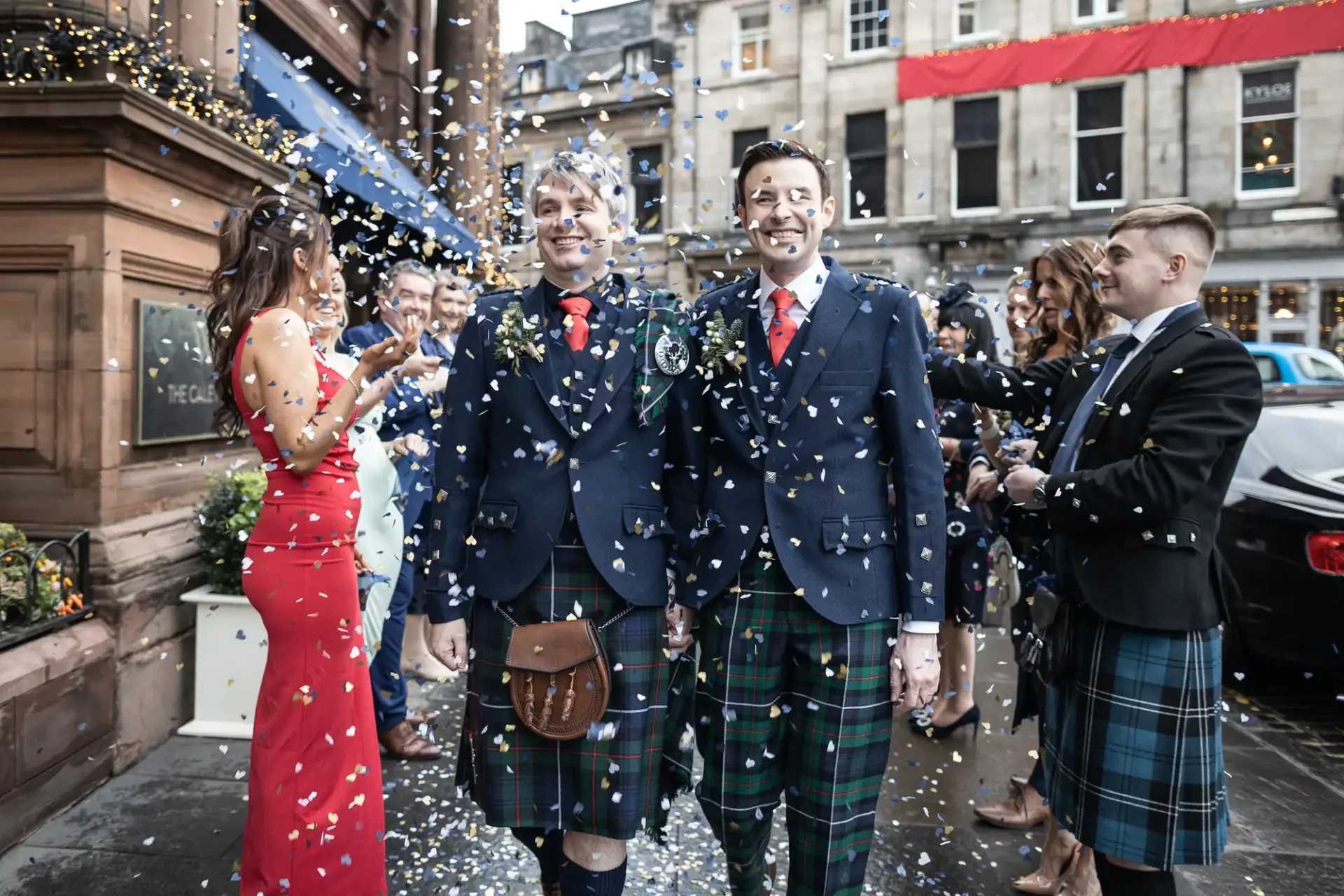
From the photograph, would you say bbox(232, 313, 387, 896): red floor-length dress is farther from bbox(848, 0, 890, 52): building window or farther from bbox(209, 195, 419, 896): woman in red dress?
bbox(848, 0, 890, 52): building window

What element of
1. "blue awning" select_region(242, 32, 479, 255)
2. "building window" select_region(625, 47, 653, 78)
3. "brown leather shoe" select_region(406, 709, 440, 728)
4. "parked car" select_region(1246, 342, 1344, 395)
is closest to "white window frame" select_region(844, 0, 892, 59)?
"building window" select_region(625, 47, 653, 78)

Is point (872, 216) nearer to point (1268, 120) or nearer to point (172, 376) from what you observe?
point (1268, 120)

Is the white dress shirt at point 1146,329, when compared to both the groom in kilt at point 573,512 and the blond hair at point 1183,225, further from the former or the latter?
the groom in kilt at point 573,512

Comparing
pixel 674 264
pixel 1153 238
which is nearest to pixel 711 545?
pixel 1153 238

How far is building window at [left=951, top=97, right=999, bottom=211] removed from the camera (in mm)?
20594

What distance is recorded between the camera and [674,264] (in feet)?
81.3

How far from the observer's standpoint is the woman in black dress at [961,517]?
4.47 metres

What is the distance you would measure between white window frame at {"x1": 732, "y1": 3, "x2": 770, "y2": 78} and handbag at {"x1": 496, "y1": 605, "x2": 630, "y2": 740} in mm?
22630

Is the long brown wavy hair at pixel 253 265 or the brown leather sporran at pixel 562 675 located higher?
the long brown wavy hair at pixel 253 265

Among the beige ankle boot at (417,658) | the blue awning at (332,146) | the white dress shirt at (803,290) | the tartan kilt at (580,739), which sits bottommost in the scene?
the beige ankle boot at (417,658)

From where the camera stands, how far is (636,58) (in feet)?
90.4

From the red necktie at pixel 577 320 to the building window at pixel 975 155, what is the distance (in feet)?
65.8

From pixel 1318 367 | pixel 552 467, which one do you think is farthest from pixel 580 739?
pixel 1318 367

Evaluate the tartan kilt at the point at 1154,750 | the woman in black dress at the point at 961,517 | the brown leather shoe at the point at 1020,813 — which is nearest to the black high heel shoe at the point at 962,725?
the woman in black dress at the point at 961,517
